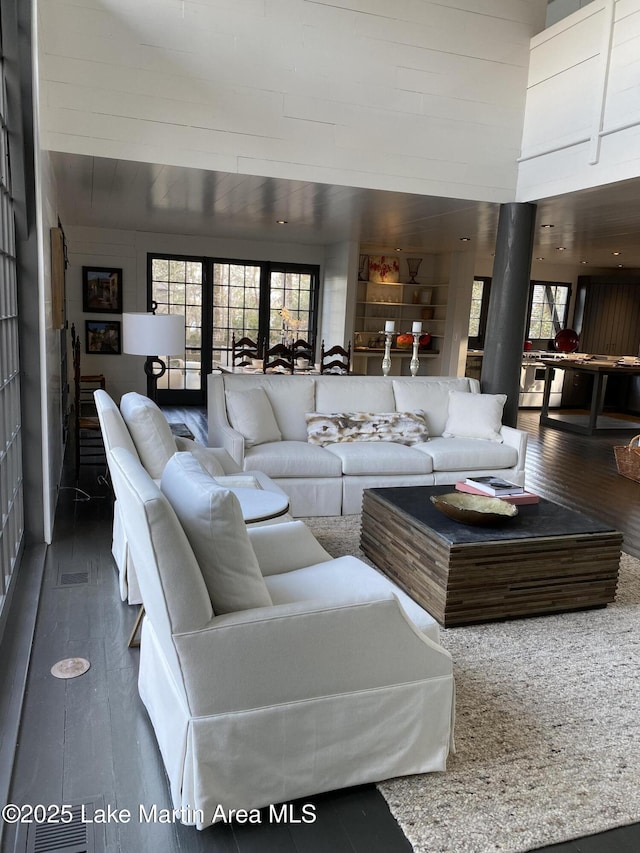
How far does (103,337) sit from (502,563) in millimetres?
7537

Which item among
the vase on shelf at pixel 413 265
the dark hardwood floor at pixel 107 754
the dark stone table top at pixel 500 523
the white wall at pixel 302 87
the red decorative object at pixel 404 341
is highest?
the white wall at pixel 302 87

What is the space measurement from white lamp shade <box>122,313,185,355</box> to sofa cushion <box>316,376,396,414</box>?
133 cm

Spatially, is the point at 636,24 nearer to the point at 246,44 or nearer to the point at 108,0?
the point at 246,44

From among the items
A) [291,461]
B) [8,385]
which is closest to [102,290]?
[291,461]

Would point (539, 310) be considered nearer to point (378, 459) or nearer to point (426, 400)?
point (426, 400)

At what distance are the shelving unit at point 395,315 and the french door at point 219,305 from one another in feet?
2.85

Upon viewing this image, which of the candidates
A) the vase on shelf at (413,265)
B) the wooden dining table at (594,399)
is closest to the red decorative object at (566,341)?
the wooden dining table at (594,399)

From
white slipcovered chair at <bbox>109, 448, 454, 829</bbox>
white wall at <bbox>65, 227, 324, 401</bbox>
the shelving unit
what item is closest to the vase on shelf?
the shelving unit

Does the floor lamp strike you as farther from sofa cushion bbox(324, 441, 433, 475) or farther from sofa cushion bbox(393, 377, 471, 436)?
sofa cushion bbox(393, 377, 471, 436)

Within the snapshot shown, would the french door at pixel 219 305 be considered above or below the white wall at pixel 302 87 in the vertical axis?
below

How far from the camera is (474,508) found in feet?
11.3

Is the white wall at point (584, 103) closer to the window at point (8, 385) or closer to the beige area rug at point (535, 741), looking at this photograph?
the beige area rug at point (535, 741)

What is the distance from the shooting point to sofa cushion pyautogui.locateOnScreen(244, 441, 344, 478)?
4.63 meters

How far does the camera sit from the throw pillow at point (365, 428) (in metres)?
5.13
